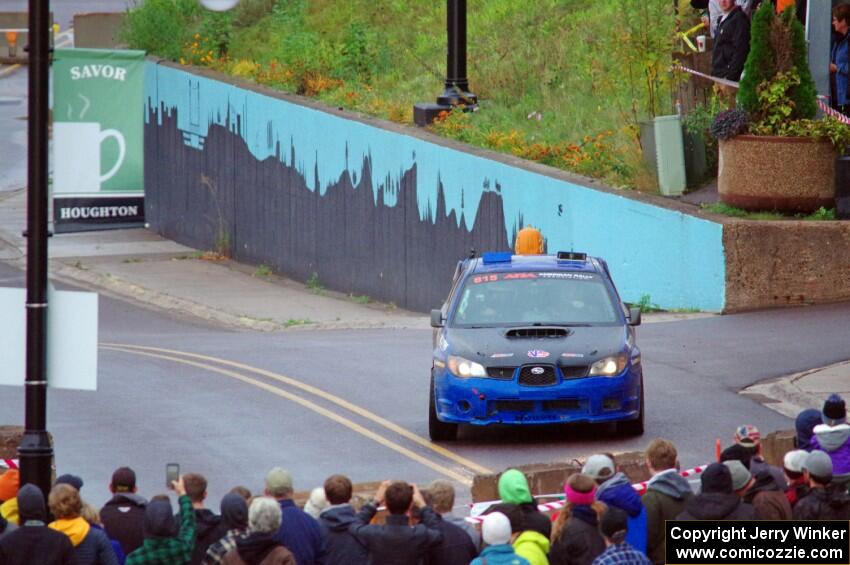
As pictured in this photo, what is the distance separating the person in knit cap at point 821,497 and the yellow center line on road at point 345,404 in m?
5.08

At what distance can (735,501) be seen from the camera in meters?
9.80

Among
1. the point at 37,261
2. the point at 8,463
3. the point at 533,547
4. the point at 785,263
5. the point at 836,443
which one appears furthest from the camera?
Result: the point at 785,263

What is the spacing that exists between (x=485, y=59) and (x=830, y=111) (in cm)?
1091

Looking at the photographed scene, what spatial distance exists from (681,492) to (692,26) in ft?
68.5

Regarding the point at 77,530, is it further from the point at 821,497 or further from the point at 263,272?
the point at 263,272

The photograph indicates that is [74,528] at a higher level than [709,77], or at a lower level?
lower

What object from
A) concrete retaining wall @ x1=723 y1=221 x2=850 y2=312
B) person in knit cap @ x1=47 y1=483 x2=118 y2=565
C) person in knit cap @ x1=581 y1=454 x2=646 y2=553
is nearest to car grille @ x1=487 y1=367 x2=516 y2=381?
person in knit cap @ x1=581 y1=454 x2=646 y2=553

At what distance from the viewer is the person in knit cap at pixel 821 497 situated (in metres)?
9.95

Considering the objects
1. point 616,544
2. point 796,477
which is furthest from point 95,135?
point 796,477

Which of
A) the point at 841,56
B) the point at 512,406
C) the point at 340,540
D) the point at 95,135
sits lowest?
the point at 512,406

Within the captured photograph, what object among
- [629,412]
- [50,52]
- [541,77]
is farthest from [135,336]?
[50,52]

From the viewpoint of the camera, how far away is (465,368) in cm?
1586

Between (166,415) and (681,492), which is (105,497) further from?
(681,492)

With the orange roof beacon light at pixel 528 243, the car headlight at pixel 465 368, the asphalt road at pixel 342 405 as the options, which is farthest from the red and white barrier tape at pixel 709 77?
the car headlight at pixel 465 368
